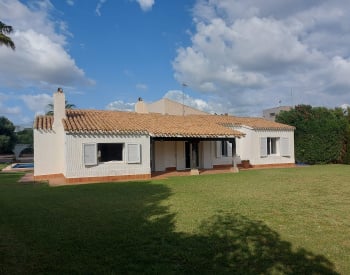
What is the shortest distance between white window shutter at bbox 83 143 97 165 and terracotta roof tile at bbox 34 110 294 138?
0.81 metres

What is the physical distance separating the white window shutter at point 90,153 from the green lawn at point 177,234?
244 inches

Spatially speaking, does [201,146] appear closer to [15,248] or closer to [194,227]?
[194,227]

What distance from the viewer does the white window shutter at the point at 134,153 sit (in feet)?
64.5

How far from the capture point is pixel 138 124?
21.4 m

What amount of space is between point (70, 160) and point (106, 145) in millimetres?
2652

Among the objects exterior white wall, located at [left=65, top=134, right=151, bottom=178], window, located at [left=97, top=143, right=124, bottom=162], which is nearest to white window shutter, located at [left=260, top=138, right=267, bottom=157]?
exterior white wall, located at [left=65, top=134, right=151, bottom=178]

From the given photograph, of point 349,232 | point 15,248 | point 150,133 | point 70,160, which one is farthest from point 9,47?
point 349,232

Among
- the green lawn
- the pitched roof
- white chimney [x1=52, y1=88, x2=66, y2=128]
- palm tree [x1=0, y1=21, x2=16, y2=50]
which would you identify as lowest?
the green lawn

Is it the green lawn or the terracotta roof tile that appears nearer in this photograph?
the green lawn

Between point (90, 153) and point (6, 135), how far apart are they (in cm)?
3860

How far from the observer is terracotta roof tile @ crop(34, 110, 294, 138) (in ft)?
62.8

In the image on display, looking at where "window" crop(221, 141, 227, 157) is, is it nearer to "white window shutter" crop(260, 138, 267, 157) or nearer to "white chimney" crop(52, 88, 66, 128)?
"white window shutter" crop(260, 138, 267, 157)

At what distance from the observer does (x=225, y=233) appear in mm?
7086

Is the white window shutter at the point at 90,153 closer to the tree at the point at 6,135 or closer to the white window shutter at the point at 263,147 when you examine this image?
the white window shutter at the point at 263,147
